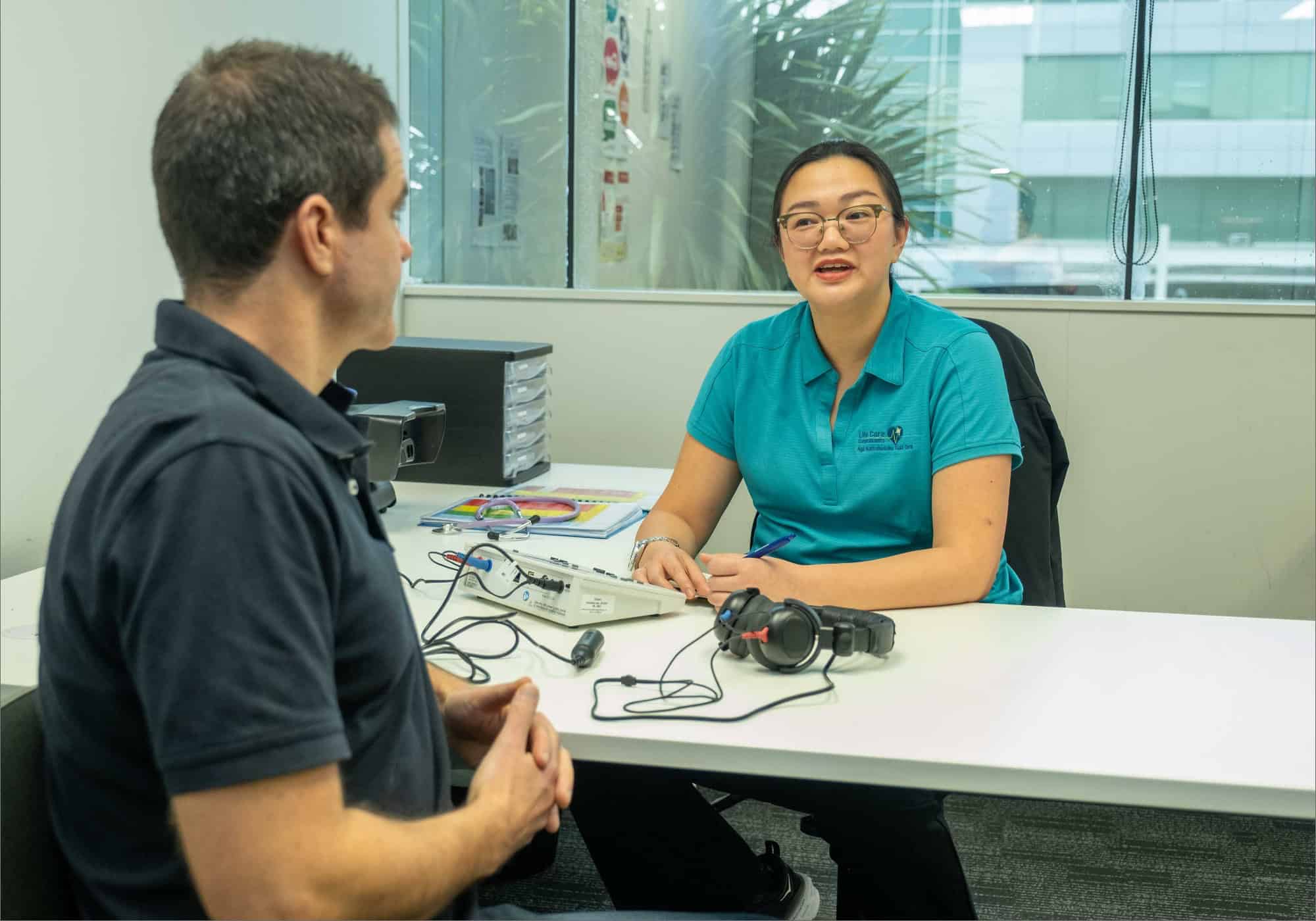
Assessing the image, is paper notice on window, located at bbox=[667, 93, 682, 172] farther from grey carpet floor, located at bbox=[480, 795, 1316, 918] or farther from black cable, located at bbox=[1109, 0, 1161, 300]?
grey carpet floor, located at bbox=[480, 795, 1316, 918]

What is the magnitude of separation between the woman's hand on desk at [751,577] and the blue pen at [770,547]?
40mm

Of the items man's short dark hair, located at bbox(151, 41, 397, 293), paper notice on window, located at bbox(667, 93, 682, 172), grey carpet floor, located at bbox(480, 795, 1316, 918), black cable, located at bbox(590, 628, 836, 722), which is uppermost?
paper notice on window, located at bbox(667, 93, 682, 172)

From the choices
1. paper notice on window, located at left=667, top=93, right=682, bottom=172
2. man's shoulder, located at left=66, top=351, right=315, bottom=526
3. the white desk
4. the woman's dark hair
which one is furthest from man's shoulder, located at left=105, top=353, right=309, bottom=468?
paper notice on window, located at left=667, top=93, right=682, bottom=172

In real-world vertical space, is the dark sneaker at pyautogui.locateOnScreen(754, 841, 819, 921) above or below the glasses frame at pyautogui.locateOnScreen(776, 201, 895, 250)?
below

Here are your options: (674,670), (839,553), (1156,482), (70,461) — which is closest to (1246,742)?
(674,670)

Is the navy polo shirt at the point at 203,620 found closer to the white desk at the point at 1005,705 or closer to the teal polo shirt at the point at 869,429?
the white desk at the point at 1005,705

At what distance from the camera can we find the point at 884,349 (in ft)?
5.89

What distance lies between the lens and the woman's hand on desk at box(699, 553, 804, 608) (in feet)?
4.91

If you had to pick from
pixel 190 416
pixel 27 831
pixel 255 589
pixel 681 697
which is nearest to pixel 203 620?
pixel 255 589

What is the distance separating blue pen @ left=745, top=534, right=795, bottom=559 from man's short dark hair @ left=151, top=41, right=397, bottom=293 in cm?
86

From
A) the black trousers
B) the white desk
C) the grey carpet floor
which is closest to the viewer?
the white desk

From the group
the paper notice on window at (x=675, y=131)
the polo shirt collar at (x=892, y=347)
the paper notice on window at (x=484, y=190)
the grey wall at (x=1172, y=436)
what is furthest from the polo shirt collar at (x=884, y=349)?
the paper notice on window at (x=675, y=131)

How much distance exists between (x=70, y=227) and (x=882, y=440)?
4.84 feet

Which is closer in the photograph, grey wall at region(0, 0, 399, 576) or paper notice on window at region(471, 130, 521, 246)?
grey wall at region(0, 0, 399, 576)
